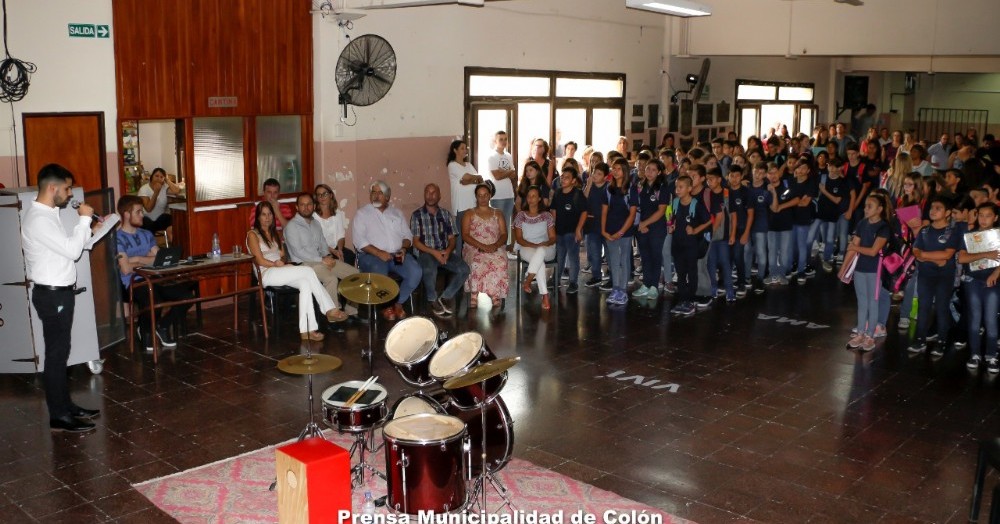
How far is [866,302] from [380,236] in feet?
15.3

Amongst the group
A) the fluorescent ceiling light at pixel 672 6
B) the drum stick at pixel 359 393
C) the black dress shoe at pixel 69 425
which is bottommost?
the black dress shoe at pixel 69 425

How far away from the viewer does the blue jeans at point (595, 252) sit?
442 inches

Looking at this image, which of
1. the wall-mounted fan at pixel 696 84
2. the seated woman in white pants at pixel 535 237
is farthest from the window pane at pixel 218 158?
the wall-mounted fan at pixel 696 84

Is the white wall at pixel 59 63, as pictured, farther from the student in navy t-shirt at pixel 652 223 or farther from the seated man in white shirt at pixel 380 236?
the student in navy t-shirt at pixel 652 223

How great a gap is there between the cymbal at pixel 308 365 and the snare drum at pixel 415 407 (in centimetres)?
103

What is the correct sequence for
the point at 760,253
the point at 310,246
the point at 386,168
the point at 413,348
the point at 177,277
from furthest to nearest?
the point at 386,168 → the point at 760,253 → the point at 310,246 → the point at 177,277 → the point at 413,348

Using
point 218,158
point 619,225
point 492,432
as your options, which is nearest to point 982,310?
point 619,225

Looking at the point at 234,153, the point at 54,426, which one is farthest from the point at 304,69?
the point at 54,426

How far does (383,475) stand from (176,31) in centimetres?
587

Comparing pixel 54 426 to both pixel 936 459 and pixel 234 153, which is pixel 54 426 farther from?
pixel 936 459

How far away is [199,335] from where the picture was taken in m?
9.14

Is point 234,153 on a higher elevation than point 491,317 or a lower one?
Answer: higher

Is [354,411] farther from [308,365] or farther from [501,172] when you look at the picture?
[501,172]

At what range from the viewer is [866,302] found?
28.6 ft
